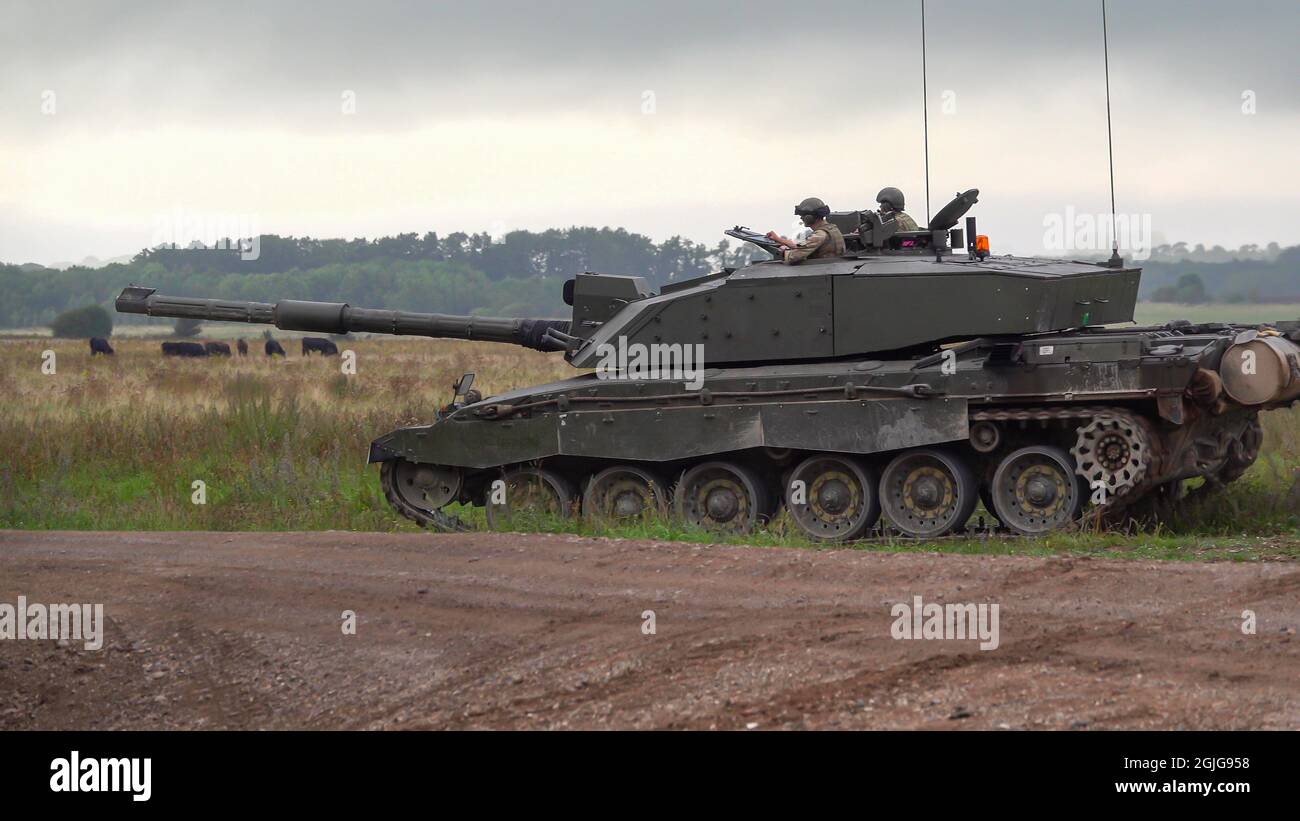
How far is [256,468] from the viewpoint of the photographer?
53.2 feet

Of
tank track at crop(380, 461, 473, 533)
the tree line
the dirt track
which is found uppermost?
the tree line

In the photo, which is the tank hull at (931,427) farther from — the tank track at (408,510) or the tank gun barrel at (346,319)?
the tank gun barrel at (346,319)

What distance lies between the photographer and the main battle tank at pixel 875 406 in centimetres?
1223

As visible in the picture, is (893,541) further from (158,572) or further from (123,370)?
(123,370)

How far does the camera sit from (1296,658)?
753 centimetres

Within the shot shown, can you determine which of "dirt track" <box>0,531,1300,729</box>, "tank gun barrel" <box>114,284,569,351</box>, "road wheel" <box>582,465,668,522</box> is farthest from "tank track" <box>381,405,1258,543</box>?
"tank gun barrel" <box>114,284,569,351</box>

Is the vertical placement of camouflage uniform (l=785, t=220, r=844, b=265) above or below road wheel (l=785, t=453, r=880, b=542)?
above

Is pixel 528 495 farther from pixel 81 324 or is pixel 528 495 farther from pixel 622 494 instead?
pixel 81 324

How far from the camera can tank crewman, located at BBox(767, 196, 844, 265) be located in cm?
1381

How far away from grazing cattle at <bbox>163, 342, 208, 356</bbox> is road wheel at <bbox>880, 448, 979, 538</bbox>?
118ft

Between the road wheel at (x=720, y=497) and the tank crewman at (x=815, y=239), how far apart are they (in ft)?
6.61

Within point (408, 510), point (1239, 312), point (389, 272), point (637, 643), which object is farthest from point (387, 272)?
point (637, 643)

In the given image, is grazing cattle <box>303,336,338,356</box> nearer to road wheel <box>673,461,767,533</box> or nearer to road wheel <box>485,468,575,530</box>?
road wheel <box>485,468,575,530</box>

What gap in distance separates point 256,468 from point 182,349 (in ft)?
103
